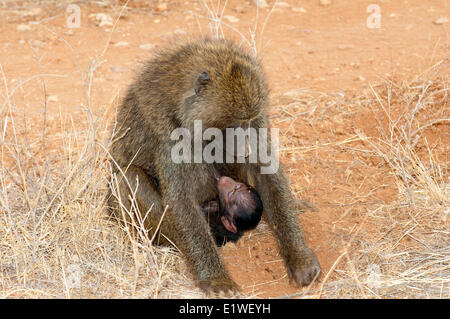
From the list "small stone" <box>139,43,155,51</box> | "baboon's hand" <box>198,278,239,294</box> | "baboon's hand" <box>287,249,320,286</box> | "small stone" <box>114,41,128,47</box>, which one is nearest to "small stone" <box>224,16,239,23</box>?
"small stone" <box>139,43,155,51</box>

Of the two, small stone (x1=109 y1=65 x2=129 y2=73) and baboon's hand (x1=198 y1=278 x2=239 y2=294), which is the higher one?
small stone (x1=109 y1=65 x2=129 y2=73)

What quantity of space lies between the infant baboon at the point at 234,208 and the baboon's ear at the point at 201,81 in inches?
27.1

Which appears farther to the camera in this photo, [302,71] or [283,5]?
[283,5]

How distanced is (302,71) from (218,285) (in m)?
3.17

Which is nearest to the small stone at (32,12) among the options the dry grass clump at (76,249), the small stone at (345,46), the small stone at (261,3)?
the small stone at (261,3)

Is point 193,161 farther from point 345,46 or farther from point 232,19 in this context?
point 232,19

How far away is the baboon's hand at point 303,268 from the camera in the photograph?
3373mm

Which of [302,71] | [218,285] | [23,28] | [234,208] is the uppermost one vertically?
[23,28]

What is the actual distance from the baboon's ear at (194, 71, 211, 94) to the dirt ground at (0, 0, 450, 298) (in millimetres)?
797

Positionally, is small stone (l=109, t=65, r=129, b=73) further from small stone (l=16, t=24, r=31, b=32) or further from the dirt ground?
small stone (l=16, t=24, r=31, b=32)

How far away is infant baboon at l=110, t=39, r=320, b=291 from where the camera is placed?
319 centimetres

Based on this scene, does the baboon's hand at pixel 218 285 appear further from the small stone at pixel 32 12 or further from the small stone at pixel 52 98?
the small stone at pixel 32 12

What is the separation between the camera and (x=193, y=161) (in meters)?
3.42

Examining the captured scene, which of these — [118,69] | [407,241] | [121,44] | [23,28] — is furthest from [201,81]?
[23,28]
